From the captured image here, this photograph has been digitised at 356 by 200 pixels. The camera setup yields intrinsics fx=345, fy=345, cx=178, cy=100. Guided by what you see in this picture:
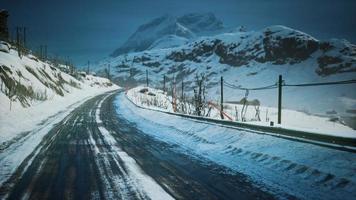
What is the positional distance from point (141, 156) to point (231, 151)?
2.47 metres

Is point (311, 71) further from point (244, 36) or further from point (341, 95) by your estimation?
point (244, 36)

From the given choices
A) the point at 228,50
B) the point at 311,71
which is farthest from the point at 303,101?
the point at 228,50

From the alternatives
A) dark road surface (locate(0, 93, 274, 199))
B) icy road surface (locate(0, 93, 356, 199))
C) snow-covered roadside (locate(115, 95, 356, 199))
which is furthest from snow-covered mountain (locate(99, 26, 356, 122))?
dark road surface (locate(0, 93, 274, 199))

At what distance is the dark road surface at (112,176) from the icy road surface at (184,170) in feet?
0.05

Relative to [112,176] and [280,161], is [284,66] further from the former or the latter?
[112,176]

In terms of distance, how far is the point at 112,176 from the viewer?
22.5ft

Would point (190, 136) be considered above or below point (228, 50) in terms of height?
below

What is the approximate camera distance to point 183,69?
19162 centimetres

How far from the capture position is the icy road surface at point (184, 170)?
580 cm

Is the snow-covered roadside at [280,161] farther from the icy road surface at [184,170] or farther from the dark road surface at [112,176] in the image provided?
the dark road surface at [112,176]

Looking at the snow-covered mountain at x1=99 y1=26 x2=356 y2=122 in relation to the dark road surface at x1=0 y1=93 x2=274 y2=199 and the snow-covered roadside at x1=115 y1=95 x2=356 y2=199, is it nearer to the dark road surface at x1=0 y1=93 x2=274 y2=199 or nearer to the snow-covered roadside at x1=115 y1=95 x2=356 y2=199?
the snow-covered roadside at x1=115 y1=95 x2=356 y2=199

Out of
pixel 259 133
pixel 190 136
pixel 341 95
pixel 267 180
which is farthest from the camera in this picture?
pixel 341 95

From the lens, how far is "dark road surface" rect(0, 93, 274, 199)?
5.76 metres

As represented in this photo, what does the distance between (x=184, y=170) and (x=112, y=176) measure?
1562 millimetres
